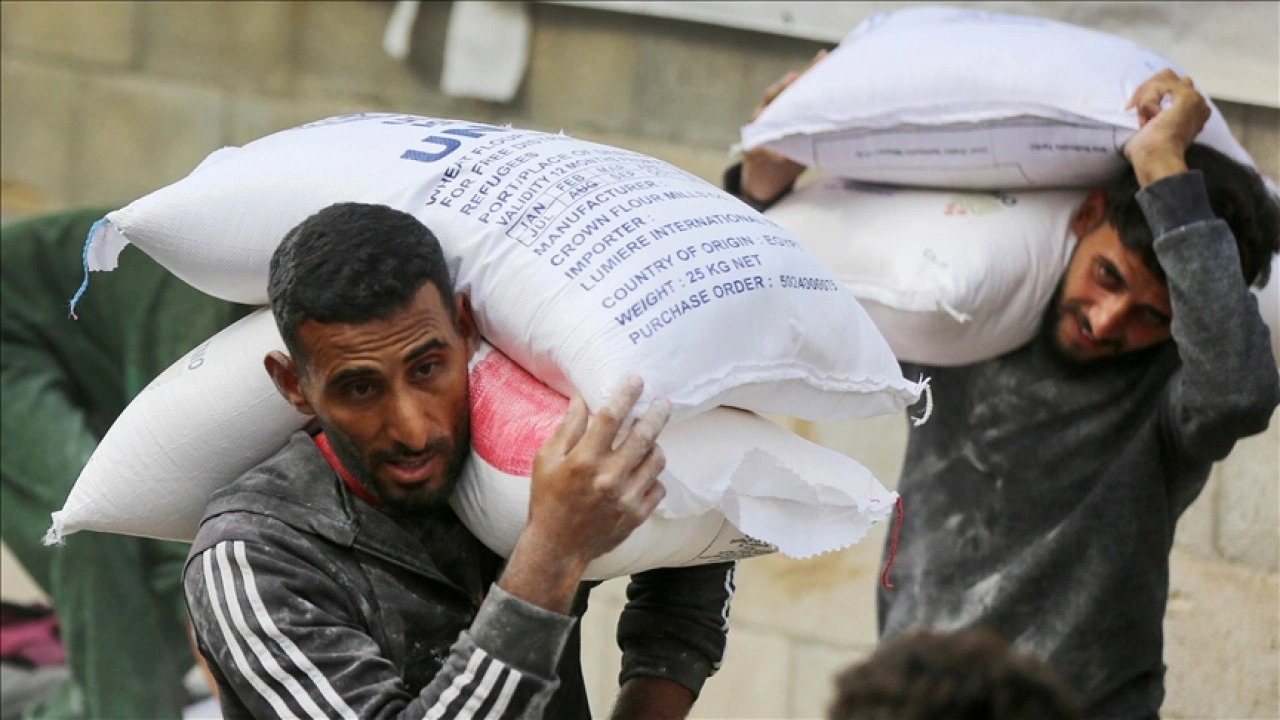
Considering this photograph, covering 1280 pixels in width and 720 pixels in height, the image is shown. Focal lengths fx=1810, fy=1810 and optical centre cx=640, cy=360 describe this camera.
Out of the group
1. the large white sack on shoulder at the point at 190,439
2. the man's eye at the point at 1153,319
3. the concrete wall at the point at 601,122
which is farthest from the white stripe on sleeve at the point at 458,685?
the concrete wall at the point at 601,122

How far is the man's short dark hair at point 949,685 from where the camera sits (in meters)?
1.40

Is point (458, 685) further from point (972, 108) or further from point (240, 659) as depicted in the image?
point (972, 108)

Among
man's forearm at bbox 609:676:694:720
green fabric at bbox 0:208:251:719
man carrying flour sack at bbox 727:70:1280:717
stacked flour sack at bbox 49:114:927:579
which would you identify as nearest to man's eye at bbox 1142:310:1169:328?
man carrying flour sack at bbox 727:70:1280:717

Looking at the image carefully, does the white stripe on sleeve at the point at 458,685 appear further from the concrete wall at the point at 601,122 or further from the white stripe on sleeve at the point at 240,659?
the concrete wall at the point at 601,122

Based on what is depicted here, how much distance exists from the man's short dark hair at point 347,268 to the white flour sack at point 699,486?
192 mm

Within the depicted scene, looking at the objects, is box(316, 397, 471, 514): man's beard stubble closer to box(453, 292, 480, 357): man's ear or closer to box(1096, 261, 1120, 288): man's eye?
box(453, 292, 480, 357): man's ear

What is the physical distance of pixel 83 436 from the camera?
17.9 feet

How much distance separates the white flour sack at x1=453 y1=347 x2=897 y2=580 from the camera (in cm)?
212

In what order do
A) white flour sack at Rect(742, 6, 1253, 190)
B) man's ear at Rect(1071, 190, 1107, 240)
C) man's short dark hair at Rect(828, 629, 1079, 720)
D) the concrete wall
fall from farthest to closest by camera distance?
1. the concrete wall
2. man's ear at Rect(1071, 190, 1107, 240)
3. white flour sack at Rect(742, 6, 1253, 190)
4. man's short dark hair at Rect(828, 629, 1079, 720)

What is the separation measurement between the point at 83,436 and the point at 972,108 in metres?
3.29

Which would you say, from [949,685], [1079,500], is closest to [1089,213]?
[1079,500]

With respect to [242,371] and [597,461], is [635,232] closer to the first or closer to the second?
[597,461]

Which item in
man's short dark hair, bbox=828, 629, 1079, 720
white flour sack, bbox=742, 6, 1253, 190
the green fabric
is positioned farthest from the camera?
the green fabric

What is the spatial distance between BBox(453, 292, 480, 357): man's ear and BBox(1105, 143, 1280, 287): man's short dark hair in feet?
4.50
